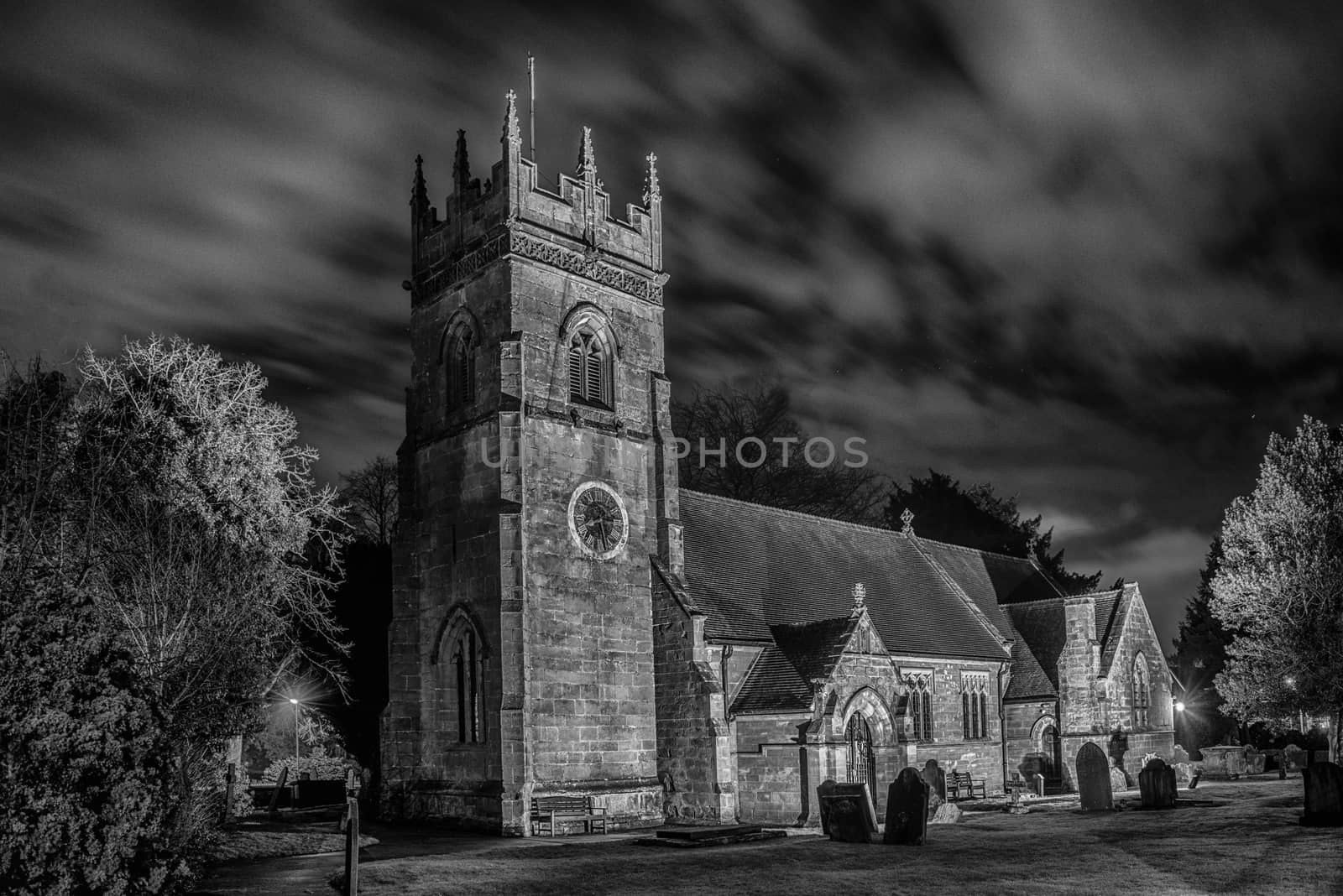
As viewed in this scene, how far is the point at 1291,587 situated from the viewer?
39688 mm

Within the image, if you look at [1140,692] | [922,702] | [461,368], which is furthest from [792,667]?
[1140,692]

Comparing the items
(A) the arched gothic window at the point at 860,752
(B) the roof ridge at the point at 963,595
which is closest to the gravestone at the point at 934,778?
(A) the arched gothic window at the point at 860,752

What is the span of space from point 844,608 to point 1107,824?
11457mm

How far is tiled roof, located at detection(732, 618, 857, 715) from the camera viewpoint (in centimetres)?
2806

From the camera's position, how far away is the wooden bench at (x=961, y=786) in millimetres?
A: 34938

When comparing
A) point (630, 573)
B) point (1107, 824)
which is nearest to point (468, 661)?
point (630, 573)

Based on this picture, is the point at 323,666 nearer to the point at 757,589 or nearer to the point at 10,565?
the point at 757,589

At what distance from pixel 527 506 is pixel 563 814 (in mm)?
7031

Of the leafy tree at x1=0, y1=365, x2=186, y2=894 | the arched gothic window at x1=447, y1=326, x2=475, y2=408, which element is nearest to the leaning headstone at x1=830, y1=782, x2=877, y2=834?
the leafy tree at x1=0, y1=365, x2=186, y2=894

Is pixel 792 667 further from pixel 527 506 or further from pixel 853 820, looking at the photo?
pixel 527 506

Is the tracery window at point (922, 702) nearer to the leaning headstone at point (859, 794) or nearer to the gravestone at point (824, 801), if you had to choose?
the gravestone at point (824, 801)

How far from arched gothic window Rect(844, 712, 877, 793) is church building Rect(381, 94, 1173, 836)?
83 mm

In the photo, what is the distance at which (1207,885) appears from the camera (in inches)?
629

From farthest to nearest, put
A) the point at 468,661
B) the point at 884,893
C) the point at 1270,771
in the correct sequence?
the point at 1270,771 → the point at 468,661 → the point at 884,893
